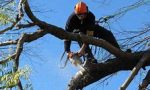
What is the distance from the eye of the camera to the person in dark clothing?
355 inches

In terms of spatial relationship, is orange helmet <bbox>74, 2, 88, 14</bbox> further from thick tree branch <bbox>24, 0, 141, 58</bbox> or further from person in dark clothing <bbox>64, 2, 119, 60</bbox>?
thick tree branch <bbox>24, 0, 141, 58</bbox>

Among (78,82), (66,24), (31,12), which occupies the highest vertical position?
(31,12)

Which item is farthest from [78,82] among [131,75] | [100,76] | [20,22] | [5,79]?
[5,79]

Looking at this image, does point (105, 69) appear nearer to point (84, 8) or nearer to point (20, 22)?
point (84, 8)

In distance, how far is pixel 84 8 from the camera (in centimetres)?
909

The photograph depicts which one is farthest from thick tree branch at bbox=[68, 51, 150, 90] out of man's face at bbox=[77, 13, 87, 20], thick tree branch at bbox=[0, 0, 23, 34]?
thick tree branch at bbox=[0, 0, 23, 34]

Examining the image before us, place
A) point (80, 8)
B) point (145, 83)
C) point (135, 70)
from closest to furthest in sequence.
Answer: point (135, 70)
point (145, 83)
point (80, 8)

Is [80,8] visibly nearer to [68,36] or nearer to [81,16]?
[81,16]

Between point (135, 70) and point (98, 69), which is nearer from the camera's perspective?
point (135, 70)

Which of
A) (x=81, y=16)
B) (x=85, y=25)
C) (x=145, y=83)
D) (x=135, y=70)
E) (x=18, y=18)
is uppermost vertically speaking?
(x=18, y=18)

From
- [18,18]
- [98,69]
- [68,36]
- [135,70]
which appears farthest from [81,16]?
[18,18]

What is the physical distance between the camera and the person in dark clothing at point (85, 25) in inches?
355

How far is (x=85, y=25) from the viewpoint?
9078mm

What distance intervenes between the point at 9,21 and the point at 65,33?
1078 mm
